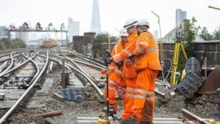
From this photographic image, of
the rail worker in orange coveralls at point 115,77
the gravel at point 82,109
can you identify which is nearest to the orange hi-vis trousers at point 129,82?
the rail worker in orange coveralls at point 115,77

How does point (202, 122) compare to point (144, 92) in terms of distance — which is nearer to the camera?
point (144, 92)

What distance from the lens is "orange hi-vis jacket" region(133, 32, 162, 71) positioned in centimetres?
738

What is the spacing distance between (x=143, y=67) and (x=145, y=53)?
0.24 m

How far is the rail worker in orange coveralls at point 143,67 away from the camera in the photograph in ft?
24.0

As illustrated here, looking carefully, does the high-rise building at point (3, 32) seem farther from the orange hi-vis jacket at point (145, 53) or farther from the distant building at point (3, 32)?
the orange hi-vis jacket at point (145, 53)

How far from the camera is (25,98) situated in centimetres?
1227

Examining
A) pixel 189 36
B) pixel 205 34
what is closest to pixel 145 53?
pixel 189 36

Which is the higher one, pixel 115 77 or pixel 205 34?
pixel 205 34

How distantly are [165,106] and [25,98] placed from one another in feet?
11.6

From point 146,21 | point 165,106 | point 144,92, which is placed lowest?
point 165,106

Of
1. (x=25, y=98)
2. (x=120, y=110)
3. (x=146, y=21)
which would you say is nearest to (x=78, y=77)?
(x=25, y=98)

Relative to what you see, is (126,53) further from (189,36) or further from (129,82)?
(189,36)

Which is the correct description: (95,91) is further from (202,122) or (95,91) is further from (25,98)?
(202,122)

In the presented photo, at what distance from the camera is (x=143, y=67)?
24.2 ft
